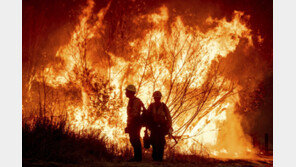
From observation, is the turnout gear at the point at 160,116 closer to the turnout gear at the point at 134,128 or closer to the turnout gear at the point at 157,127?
the turnout gear at the point at 157,127

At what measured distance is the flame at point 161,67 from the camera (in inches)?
403

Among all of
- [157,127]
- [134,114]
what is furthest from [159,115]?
[134,114]

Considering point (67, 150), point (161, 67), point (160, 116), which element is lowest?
point (67, 150)

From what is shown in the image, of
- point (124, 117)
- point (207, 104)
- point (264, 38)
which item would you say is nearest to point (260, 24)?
point (264, 38)

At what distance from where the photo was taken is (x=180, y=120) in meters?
11.2

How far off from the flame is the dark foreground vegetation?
1842 mm

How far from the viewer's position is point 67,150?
271 inches

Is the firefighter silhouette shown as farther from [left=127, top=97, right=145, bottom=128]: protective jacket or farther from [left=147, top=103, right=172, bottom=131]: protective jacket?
[left=127, top=97, right=145, bottom=128]: protective jacket

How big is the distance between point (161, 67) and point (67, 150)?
15.6ft

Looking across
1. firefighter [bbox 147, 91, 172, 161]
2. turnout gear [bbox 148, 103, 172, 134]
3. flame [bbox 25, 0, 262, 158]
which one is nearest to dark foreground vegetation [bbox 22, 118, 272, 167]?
firefighter [bbox 147, 91, 172, 161]

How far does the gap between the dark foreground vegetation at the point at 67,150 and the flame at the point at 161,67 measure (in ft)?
6.04

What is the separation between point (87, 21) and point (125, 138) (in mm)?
4743

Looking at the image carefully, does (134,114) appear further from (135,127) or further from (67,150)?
(67,150)

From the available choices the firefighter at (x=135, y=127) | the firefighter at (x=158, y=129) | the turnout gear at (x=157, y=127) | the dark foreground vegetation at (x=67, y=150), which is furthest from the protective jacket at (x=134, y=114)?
the dark foreground vegetation at (x=67, y=150)
